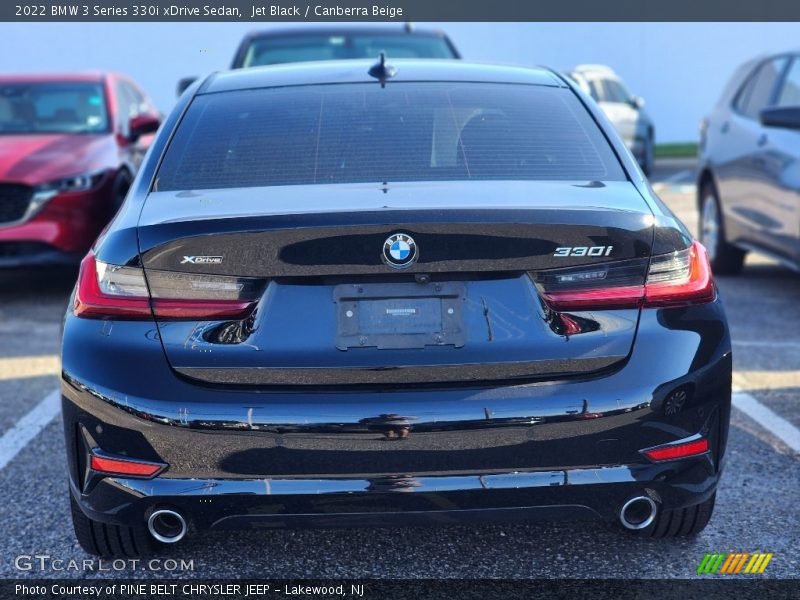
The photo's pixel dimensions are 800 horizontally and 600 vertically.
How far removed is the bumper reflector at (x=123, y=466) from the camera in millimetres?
2850

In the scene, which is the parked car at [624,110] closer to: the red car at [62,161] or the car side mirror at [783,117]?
the red car at [62,161]

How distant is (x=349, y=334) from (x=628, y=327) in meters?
0.71

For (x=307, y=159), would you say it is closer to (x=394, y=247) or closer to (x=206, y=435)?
(x=394, y=247)

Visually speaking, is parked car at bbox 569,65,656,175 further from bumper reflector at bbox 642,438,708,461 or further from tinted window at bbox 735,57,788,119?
bumper reflector at bbox 642,438,708,461

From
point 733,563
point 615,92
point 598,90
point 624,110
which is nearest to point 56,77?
point 733,563

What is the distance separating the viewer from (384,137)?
346cm

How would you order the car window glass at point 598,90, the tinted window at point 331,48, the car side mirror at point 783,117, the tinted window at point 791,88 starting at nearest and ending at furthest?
the car side mirror at point 783,117 → the tinted window at point 791,88 → the tinted window at point 331,48 → the car window glass at point 598,90

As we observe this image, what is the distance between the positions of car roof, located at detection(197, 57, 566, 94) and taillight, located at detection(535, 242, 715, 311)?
1.18m

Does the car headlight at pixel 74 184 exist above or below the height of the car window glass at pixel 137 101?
above

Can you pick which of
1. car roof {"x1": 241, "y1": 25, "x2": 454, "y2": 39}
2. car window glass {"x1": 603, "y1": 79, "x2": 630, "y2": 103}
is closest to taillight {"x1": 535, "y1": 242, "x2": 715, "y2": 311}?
car roof {"x1": 241, "y1": 25, "x2": 454, "y2": 39}

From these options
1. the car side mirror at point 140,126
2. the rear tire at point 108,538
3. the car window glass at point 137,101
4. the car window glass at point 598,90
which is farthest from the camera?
the car window glass at point 598,90

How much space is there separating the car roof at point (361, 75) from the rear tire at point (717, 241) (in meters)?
4.69

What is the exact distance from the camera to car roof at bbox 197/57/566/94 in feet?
12.7

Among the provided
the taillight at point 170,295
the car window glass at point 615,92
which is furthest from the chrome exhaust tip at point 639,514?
the car window glass at point 615,92
